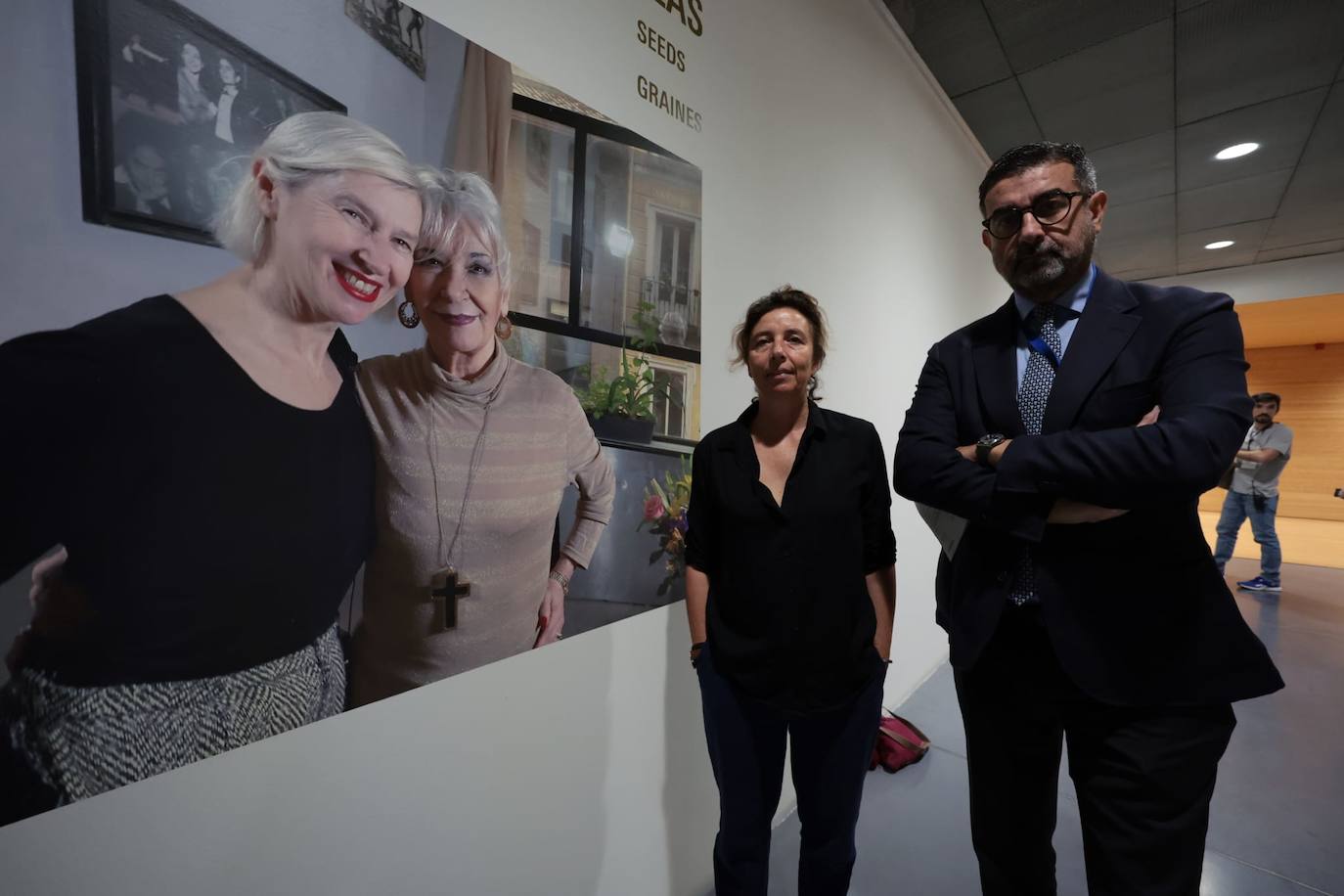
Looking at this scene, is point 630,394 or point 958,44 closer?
point 630,394

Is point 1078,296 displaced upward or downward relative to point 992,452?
upward

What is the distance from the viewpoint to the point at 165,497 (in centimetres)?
79

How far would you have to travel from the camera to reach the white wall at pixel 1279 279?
6.60 metres

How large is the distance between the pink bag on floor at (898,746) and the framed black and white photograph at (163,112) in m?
2.79

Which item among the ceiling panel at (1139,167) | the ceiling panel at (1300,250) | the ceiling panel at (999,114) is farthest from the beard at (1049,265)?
the ceiling panel at (1300,250)

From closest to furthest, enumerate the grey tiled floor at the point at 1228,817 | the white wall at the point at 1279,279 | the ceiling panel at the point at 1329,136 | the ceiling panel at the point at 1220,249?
the grey tiled floor at the point at 1228,817, the ceiling panel at the point at 1329,136, the ceiling panel at the point at 1220,249, the white wall at the point at 1279,279

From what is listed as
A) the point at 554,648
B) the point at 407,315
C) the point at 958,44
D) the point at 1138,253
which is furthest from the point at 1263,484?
the point at 407,315

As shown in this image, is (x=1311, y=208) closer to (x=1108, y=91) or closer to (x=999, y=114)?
(x=1108, y=91)

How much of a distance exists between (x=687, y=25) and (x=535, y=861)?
7.70 feet

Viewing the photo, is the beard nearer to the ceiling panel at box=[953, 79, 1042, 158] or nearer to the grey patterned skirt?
the grey patterned skirt

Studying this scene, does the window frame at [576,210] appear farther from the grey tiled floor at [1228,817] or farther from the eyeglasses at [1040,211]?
the grey tiled floor at [1228,817]

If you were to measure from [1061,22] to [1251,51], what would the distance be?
1.28m

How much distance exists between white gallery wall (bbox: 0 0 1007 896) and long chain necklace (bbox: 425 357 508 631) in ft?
0.56

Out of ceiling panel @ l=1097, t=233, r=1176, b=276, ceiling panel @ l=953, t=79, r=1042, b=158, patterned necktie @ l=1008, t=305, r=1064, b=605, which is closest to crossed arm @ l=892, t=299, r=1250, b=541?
patterned necktie @ l=1008, t=305, r=1064, b=605
